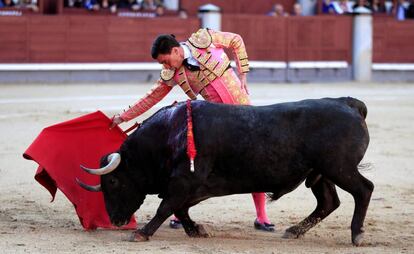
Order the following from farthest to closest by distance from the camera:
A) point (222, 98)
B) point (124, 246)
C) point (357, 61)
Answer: point (357, 61)
point (222, 98)
point (124, 246)

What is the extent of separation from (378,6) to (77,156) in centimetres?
1364

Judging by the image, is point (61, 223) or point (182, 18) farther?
point (182, 18)

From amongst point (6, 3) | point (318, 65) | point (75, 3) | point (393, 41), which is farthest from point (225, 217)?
point (393, 41)

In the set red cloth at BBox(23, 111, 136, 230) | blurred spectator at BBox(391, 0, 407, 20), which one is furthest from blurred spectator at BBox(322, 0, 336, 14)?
red cloth at BBox(23, 111, 136, 230)

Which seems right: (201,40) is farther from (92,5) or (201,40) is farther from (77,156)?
(92,5)

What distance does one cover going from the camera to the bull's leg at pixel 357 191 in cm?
509

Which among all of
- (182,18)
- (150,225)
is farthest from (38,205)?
(182,18)

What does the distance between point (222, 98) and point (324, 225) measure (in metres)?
0.97

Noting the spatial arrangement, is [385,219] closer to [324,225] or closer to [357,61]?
[324,225]

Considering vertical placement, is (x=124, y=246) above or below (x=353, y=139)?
below

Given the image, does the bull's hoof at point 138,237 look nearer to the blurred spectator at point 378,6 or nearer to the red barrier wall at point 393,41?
the red barrier wall at point 393,41

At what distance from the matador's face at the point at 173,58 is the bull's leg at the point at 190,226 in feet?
2.65

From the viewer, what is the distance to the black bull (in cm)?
510

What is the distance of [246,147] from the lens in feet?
16.9
